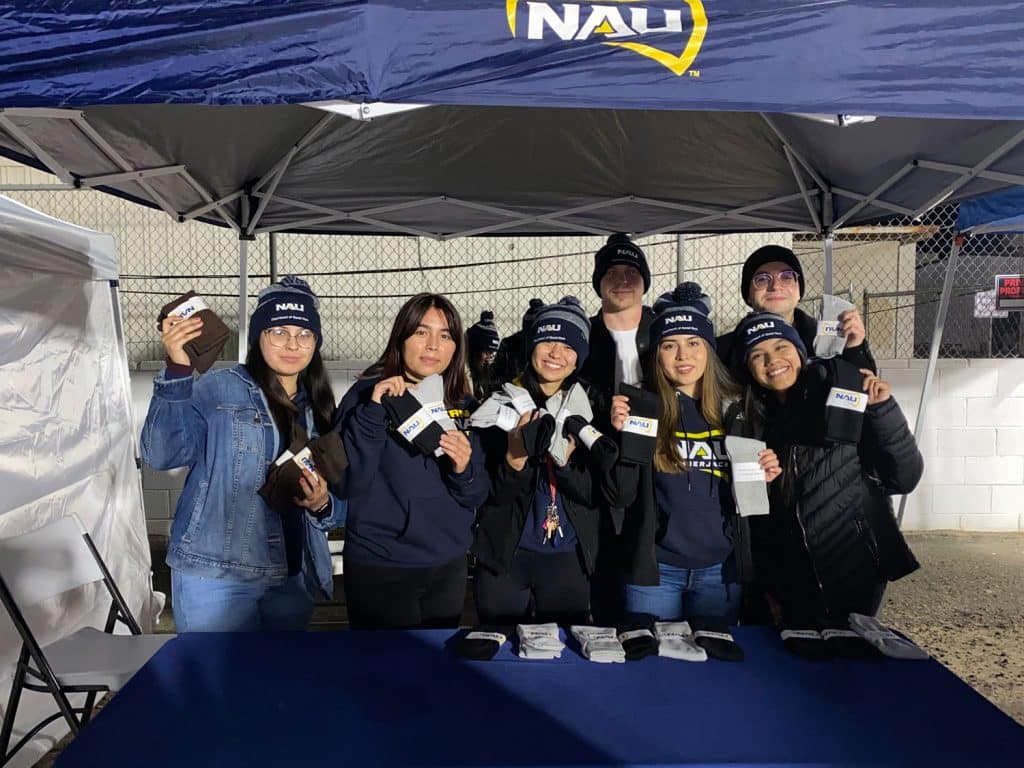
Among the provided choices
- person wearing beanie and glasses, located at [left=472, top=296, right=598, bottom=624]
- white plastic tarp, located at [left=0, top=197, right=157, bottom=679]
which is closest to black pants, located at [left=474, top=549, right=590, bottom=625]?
person wearing beanie and glasses, located at [left=472, top=296, right=598, bottom=624]

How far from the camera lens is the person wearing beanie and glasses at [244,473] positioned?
2.30 meters

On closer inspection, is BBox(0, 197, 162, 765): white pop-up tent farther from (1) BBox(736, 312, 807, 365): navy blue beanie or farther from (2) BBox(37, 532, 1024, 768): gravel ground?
(1) BBox(736, 312, 807, 365): navy blue beanie

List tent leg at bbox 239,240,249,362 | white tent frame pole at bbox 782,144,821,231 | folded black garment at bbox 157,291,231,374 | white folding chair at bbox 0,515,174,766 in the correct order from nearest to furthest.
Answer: white folding chair at bbox 0,515,174,766
folded black garment at bbox 157,291,231,374
white tent frame pole at bbox 782,144,821,231
tent leg at bbox 239,240,249,362

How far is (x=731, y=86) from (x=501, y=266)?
5307 mm

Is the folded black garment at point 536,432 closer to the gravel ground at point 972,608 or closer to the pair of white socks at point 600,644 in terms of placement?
the pair of white socks at point 600,644

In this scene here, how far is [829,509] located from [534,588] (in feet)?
3.15

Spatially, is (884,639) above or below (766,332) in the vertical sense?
below

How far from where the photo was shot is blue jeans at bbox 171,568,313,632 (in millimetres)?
2307

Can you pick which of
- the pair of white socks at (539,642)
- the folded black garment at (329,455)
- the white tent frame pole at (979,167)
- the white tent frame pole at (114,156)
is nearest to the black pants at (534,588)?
the pair of white socks at (539,642)

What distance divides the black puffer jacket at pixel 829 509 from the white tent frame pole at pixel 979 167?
131 centimetres

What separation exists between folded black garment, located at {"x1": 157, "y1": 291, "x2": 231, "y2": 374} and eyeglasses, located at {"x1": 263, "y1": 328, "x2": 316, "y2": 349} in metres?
0.17

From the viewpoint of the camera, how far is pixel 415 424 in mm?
2137

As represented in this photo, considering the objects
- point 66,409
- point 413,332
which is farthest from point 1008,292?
point 66,409

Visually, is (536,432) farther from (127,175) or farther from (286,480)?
(127,175)
